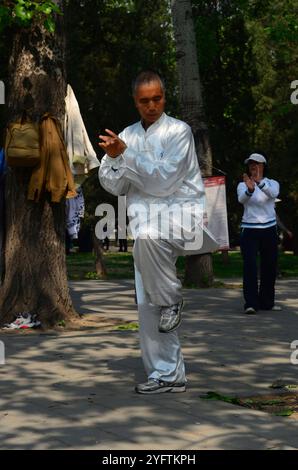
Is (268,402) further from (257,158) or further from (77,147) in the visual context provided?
(257,158)

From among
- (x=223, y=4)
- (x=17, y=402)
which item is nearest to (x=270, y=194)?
(x=17, y=402)

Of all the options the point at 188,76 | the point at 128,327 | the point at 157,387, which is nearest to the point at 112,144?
the point at 157,387

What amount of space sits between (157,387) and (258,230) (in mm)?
5741

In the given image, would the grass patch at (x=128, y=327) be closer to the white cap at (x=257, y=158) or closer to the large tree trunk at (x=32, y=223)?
the large tree trunk at (x=32, y=223)

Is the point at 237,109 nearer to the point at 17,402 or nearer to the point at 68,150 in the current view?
the point at 68,150

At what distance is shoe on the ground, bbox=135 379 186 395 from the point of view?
657cm

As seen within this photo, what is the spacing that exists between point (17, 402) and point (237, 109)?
26.5 metres

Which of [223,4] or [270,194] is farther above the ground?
[223,4]

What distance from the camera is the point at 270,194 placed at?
12.0m

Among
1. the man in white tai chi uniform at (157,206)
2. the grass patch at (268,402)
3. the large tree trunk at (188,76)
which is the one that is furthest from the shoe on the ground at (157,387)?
the large tree trunk at (188,76)

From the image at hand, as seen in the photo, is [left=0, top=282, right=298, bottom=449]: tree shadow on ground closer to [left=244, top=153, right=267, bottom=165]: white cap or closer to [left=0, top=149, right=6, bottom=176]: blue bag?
[left=0, top=149, right=6, bottom=176]: blue bag

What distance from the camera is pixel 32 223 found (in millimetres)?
10156

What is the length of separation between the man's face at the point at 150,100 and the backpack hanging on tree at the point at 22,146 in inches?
125

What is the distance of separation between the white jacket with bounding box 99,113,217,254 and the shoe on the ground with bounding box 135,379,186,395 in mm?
982
